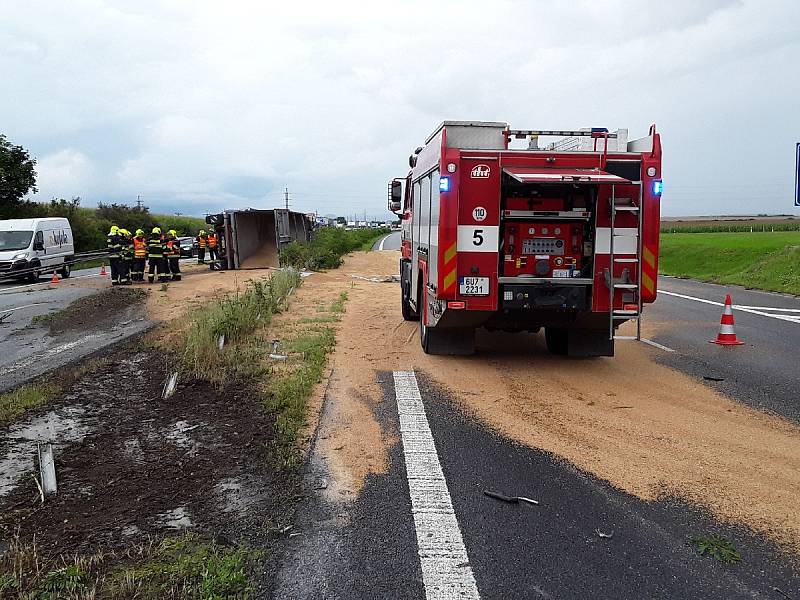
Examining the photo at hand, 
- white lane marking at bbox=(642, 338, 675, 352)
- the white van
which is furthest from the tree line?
white lane marking at bbox=(642, 338, 675, 352)

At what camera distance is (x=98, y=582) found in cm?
371

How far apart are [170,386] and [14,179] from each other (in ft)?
114

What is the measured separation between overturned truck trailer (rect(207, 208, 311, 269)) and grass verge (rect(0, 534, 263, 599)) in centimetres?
2395

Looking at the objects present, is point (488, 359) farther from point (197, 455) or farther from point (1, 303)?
point (1, 303)

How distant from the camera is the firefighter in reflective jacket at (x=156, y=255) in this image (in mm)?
22516

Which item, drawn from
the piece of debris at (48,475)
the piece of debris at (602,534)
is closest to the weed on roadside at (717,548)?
the piece of debris at (602,534)

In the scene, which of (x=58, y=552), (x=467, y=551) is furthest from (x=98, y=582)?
(x=467, y=551)

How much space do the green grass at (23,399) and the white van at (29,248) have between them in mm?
16960

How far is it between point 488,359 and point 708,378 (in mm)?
2718

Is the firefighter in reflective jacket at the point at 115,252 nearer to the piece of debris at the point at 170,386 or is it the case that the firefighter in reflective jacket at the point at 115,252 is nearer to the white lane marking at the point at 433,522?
the piece of debris at the point at 170,386

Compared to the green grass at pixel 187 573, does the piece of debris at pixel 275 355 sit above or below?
above

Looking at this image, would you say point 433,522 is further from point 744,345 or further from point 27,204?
point 27,204

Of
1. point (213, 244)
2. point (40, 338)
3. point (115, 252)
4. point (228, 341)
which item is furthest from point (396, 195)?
point (213, 244)

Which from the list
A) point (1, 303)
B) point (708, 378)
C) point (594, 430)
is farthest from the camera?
point (1, 303)
